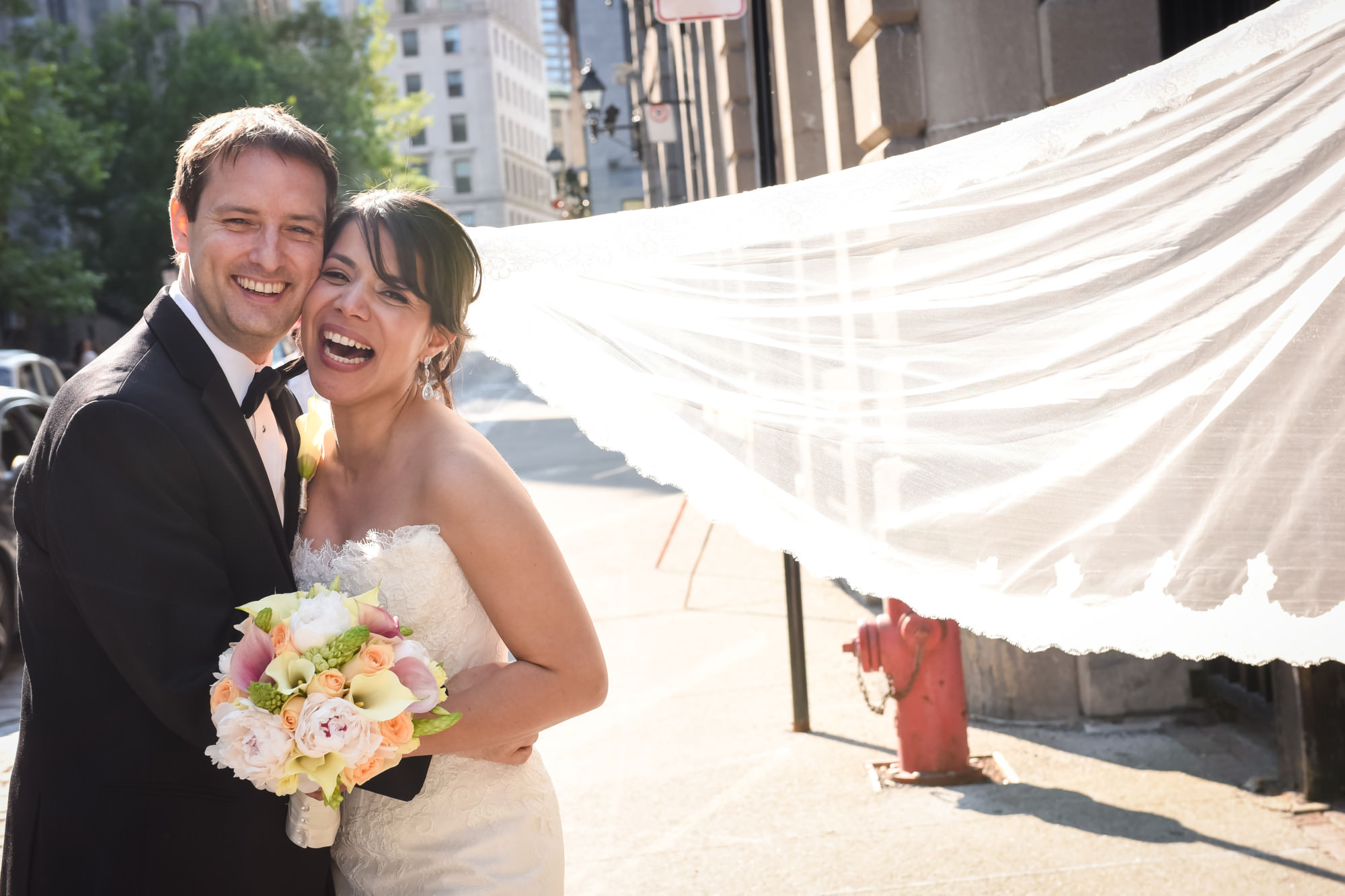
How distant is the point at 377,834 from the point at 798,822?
8.78 ft

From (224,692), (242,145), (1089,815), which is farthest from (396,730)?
(1089,815)

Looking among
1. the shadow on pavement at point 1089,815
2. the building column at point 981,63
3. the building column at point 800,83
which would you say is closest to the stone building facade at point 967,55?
the building column at point 981,63

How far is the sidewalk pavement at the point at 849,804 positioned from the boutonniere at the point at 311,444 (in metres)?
0.86

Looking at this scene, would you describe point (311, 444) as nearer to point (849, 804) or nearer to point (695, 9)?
point (849, 804)

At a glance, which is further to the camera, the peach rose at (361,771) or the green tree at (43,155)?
the green tree at (43,155)

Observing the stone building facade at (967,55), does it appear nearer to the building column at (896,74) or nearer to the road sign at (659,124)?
the building column at (896,74)

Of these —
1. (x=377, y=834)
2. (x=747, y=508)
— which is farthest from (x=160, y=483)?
(x=747, y=508)

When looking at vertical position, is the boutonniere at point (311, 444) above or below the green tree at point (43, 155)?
below

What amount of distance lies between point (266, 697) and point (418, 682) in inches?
10.1

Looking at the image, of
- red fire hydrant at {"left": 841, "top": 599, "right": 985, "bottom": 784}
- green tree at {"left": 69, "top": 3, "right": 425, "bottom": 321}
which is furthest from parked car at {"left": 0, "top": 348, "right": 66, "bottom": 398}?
green tree at {"left": 69, "top": 3, "right": 425, "bottom": 321}

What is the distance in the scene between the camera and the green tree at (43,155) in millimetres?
22172

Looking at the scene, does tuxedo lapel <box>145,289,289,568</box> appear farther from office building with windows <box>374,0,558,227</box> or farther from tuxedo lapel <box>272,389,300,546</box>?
office building with windows <box>374,0,558,227</box>

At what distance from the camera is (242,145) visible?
2.69 m

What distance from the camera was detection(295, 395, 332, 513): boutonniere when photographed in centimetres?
281
